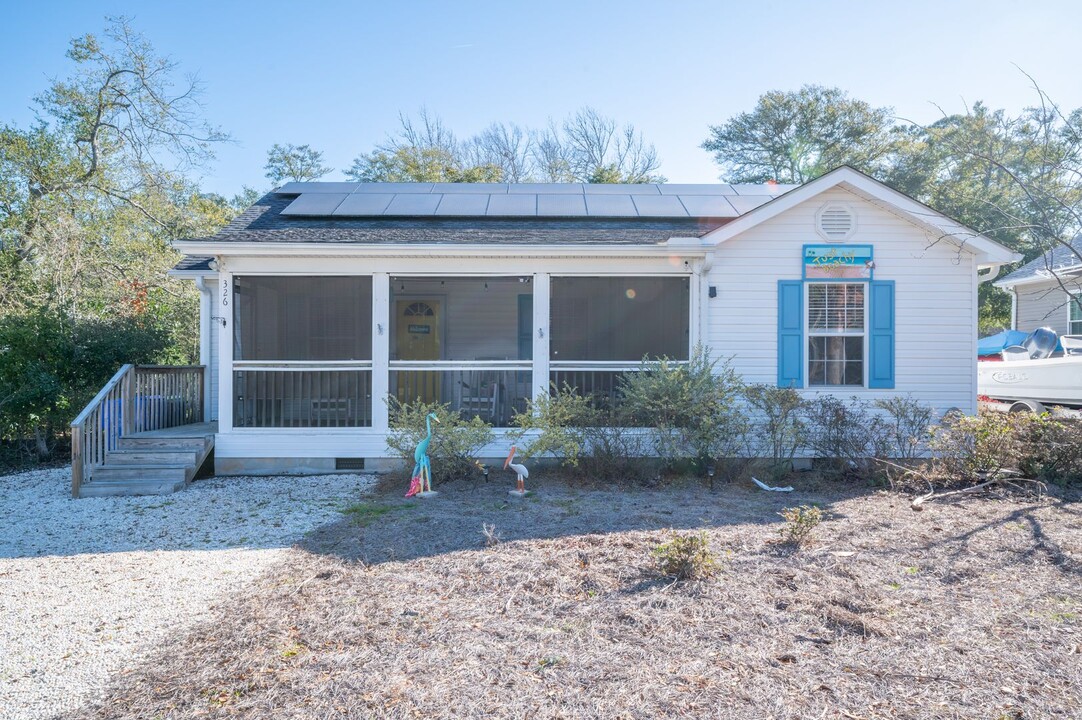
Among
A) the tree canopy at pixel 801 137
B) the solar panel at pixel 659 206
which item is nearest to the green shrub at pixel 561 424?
the solar panel at pixel 659 206

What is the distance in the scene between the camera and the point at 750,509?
6051mm

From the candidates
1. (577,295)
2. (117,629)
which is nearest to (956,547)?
(117,629)

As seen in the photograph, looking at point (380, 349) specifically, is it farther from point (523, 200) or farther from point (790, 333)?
point (790, 333)

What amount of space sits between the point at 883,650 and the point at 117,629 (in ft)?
13.5

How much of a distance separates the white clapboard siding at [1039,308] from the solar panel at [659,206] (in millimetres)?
10760

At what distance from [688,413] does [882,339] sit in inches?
115

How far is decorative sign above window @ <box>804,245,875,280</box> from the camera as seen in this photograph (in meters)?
8.04

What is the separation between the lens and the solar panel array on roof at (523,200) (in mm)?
9570

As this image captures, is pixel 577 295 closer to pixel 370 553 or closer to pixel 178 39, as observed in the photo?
pixel 370 553

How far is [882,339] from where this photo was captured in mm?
8039

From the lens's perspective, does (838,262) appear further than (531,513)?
Yes

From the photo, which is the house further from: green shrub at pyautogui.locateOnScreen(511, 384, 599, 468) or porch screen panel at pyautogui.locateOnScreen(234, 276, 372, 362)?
porch screen panel at pyautogui.locateOnScreen(234, 276, 372, 362)

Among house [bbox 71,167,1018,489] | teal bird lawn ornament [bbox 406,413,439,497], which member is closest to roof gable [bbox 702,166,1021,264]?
house [bbox 71,167,1018,489]

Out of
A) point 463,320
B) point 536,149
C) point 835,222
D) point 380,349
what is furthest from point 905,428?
point 536,149
